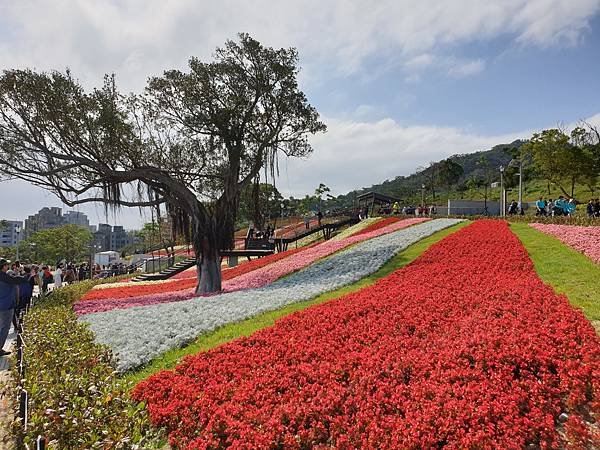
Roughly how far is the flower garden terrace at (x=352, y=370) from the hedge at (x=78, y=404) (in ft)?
0.09

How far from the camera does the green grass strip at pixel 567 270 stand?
359 inches

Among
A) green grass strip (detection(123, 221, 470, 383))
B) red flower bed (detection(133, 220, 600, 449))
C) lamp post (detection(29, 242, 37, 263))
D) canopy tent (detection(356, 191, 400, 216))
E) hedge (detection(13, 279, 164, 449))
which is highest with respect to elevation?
canopy tent (detection(356, 191, 400, 216))

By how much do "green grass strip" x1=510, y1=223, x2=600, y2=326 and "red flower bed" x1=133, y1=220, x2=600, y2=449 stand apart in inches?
24.2

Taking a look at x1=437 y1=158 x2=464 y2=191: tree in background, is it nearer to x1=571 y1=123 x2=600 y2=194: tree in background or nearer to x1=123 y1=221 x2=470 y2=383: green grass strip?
x1=571 y1=123 x2=600 y2=194: tree in background

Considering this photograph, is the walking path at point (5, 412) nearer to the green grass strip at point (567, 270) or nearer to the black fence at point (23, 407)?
the black fence at point (23, 407)

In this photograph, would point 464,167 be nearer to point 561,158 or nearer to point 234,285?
point 561,158

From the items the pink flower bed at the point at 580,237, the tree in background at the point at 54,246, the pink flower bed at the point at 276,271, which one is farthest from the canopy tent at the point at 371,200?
the tree in background at the point at 54,246

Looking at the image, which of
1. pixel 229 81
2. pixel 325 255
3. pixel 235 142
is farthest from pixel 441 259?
pixel 229 81

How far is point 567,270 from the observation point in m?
12.7

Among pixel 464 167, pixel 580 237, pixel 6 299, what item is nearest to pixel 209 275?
pixel 6 299

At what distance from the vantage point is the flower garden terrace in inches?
182

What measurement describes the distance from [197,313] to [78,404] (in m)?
6.73

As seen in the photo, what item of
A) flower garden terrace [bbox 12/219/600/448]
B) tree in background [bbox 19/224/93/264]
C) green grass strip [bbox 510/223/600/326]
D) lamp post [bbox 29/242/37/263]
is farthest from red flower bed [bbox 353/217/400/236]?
lamp post [bbox 29/242/37/263]

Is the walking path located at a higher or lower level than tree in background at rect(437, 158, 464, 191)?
lower
